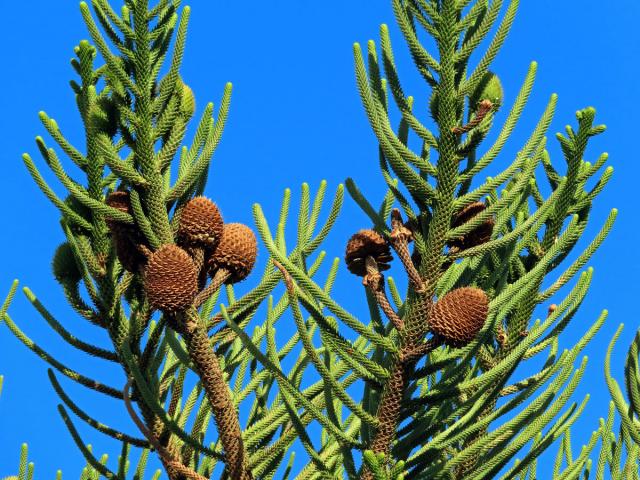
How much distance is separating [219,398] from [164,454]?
43 centimetres

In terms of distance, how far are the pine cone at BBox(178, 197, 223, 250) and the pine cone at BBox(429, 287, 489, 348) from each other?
0.91 m

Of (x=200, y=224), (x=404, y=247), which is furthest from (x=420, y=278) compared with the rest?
(x=200, y=224)

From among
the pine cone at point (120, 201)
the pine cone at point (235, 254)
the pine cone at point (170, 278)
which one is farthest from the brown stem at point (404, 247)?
the pine cone at point (120, 201)

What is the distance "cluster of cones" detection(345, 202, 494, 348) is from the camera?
320cm

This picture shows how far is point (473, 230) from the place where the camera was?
11.4 feet

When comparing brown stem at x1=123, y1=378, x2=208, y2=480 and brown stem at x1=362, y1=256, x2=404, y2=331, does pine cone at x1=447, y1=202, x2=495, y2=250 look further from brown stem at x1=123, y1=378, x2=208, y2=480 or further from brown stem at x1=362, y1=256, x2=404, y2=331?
brown stem at x1=123, y1=378, x2=208, y2=480

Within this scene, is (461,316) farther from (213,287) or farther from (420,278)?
(213,287)

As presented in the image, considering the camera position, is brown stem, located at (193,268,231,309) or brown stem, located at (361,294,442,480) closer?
brown stem, located at (361,294,442,480)

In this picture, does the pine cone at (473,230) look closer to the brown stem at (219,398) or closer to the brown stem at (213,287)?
the brown stem at (213,287)

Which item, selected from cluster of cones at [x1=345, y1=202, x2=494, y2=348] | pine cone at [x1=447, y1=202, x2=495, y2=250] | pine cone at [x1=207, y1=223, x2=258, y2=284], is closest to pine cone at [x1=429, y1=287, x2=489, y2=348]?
cluster of cones at [x1=345, y1=202, x2=494, y2=348]

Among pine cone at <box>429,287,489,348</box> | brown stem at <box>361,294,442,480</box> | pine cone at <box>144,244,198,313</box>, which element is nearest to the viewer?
pine cone at <box>429,287,489,348</box>

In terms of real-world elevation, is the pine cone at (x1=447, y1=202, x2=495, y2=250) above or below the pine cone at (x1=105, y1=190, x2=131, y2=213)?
below

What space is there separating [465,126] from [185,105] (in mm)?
1161

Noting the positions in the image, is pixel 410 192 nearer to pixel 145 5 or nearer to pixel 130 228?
pixel 130 228
